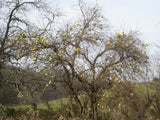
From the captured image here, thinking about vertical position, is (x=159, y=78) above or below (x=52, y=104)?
above

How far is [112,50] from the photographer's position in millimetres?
5531

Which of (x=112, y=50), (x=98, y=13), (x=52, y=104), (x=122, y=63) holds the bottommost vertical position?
(x=52, y=104)

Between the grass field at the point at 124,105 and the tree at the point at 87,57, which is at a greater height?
the tree at the point at 87,57

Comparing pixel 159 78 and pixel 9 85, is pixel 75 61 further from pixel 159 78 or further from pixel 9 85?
pixel 159 78

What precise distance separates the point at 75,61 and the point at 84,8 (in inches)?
91.9

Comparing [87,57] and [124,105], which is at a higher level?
[87,57]

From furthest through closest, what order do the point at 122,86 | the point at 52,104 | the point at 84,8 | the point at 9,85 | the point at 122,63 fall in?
the point at 52,104
the point at 9,85
the point at 84,8
the point at 122,86
the point at 122,63

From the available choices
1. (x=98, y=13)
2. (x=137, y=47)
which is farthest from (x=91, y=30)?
(x=137, y=47)

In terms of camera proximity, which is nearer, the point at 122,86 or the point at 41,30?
the point at 122,86

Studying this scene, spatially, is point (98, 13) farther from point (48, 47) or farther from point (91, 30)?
point (48, 47)

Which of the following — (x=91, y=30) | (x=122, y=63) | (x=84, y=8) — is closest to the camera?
(x=122, y=63)

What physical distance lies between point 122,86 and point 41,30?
11.9 feet

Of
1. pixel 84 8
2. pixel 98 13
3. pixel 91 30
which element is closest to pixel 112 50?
pixel 91 30

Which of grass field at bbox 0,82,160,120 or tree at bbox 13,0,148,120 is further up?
tree at bbox 13,0,148,120
